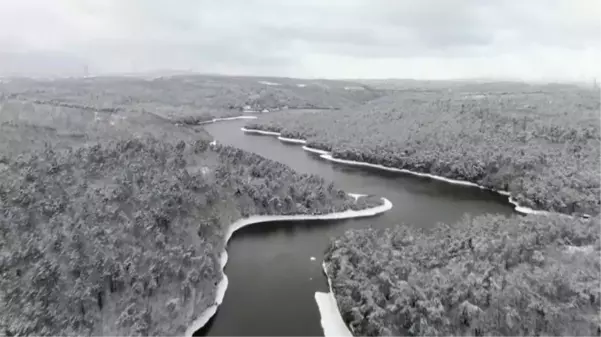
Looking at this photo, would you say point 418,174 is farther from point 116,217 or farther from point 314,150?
point 116,217

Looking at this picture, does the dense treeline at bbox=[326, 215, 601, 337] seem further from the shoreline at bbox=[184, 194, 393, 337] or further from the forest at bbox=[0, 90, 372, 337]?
the forest at bbox=[0, 90, 372, 337]

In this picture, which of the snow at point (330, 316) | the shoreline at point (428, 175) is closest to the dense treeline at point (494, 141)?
the shoreline at point (428, 175)

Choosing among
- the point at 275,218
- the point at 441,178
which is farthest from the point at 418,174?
the point at 275,218

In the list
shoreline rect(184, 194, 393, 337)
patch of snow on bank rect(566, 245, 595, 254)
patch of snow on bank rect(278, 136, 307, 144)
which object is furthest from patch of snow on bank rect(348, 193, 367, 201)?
patch of snow on bank rect(278, 136, 307, 144)

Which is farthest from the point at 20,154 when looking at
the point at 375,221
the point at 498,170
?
the point at 498,170

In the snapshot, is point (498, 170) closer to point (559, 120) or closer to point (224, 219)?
point (559, 120)

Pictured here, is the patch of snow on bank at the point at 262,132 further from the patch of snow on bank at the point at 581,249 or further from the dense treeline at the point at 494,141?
the patch of snow on bank at the point at 581,249

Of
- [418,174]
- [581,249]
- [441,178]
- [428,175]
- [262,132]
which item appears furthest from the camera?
[262,132]
